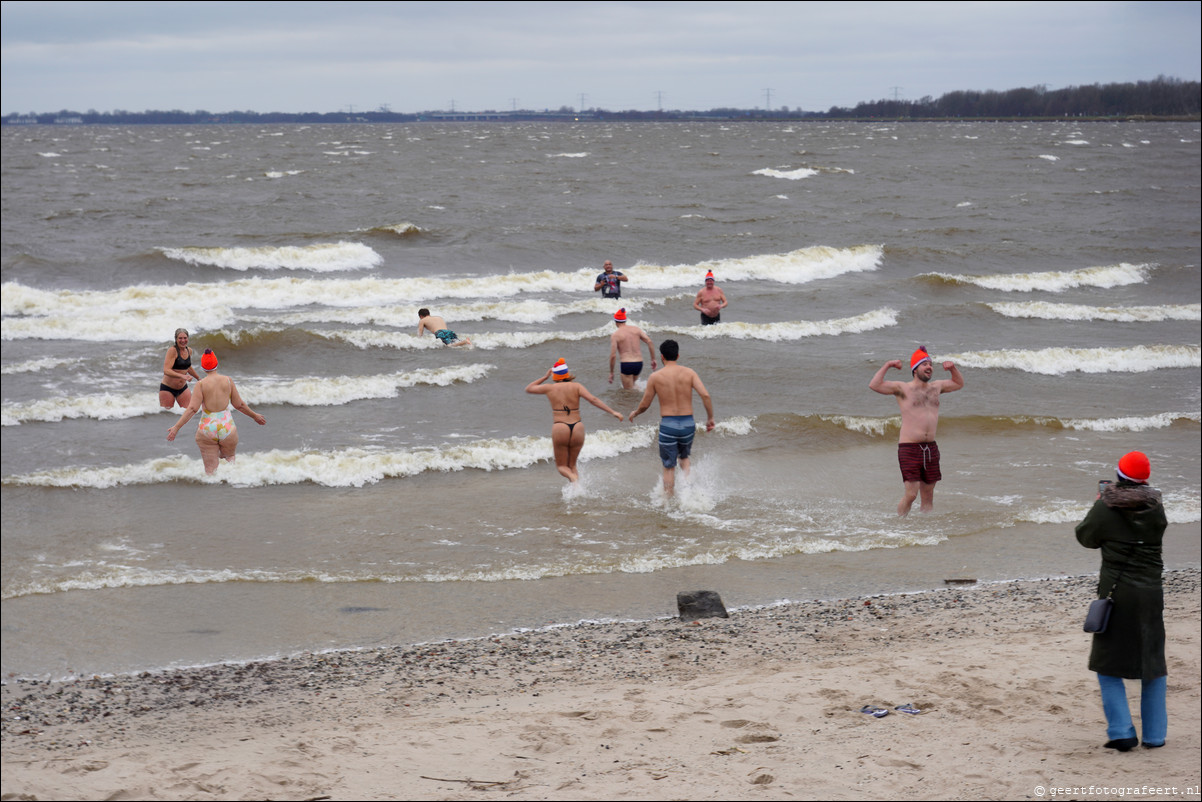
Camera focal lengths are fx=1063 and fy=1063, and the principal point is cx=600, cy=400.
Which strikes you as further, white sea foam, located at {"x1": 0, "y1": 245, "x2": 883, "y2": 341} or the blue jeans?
white sea foam, located at {"x1": 0, "y1": 245, "x2": 883, "y2": 341}

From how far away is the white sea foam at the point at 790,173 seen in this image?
238 ft

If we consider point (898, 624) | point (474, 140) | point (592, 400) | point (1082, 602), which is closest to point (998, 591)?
point (1082, 602)

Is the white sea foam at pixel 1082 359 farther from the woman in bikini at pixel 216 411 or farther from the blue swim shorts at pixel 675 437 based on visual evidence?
the woman in bikini at pixel 216 411

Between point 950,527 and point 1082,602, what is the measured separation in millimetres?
2527

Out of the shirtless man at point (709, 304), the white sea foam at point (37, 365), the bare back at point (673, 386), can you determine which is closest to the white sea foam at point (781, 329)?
the shirtless man at point (709, 304)

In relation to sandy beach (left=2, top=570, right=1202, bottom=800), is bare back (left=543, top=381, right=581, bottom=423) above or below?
above

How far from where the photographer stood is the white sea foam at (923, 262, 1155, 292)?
112 feet

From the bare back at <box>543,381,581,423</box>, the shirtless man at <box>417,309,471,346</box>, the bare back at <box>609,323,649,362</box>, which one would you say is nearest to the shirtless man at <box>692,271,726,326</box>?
the bare back at <box>609,323,649,362</box>

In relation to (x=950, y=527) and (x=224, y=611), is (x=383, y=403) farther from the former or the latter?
(x=950, y=527)

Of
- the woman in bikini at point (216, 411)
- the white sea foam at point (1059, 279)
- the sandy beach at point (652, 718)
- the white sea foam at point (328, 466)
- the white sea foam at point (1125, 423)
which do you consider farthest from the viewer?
the white sea foam at point (1059, 279)

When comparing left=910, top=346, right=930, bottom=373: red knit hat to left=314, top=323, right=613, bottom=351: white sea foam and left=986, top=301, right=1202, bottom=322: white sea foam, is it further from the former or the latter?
left=986, top=301, right=1202, bottom=322: white sea foam

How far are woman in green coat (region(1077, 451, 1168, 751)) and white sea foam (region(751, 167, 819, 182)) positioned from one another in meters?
65.4

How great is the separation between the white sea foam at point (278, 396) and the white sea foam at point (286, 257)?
45.1ft

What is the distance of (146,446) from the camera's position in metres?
16.7
